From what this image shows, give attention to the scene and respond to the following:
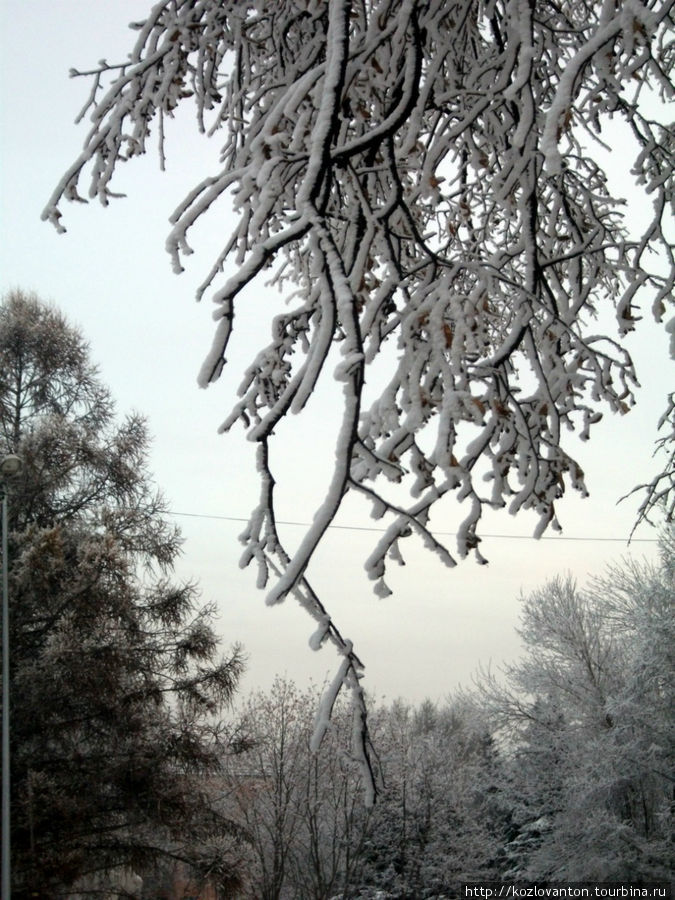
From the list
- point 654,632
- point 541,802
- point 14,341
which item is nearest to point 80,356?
point 14,341

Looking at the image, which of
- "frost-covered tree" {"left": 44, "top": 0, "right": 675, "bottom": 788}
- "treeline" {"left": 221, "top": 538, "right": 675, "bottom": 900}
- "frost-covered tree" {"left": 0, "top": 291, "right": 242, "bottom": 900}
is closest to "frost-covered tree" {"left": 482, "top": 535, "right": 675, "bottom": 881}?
"treeline" {"left": 221, "top": 538, "right": 675, "bottom": 900}

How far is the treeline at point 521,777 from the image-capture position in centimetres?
1619

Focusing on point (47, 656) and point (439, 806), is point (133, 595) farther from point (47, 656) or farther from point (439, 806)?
point (439, 806)

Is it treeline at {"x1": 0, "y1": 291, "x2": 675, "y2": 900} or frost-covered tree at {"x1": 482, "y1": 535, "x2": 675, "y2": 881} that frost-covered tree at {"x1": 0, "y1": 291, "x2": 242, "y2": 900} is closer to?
treeline at {"x1": 0, "y1": 291, "x2": 675, "y2": 900}

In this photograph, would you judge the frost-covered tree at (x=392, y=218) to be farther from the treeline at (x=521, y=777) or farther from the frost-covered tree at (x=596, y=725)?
the frost-covered tree at (x=596, y=725)

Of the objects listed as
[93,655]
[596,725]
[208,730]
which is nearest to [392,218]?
[93,655]

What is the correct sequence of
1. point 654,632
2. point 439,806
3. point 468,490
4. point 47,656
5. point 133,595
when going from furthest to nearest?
1. point 439,806
2. point 654,632
3. point 133,595
4. point 47,656
5. point 468,490

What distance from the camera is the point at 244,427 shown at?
2291mm

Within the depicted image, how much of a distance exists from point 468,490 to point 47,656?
11980 millimetres

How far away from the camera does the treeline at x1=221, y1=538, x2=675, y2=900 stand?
16.2 meters

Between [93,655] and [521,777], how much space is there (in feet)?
31.9

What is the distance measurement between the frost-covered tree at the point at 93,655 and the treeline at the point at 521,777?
57.6 inches

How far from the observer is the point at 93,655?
13039 millimetres

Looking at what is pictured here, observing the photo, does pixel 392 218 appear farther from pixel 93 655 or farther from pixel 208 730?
pixel 208 730
